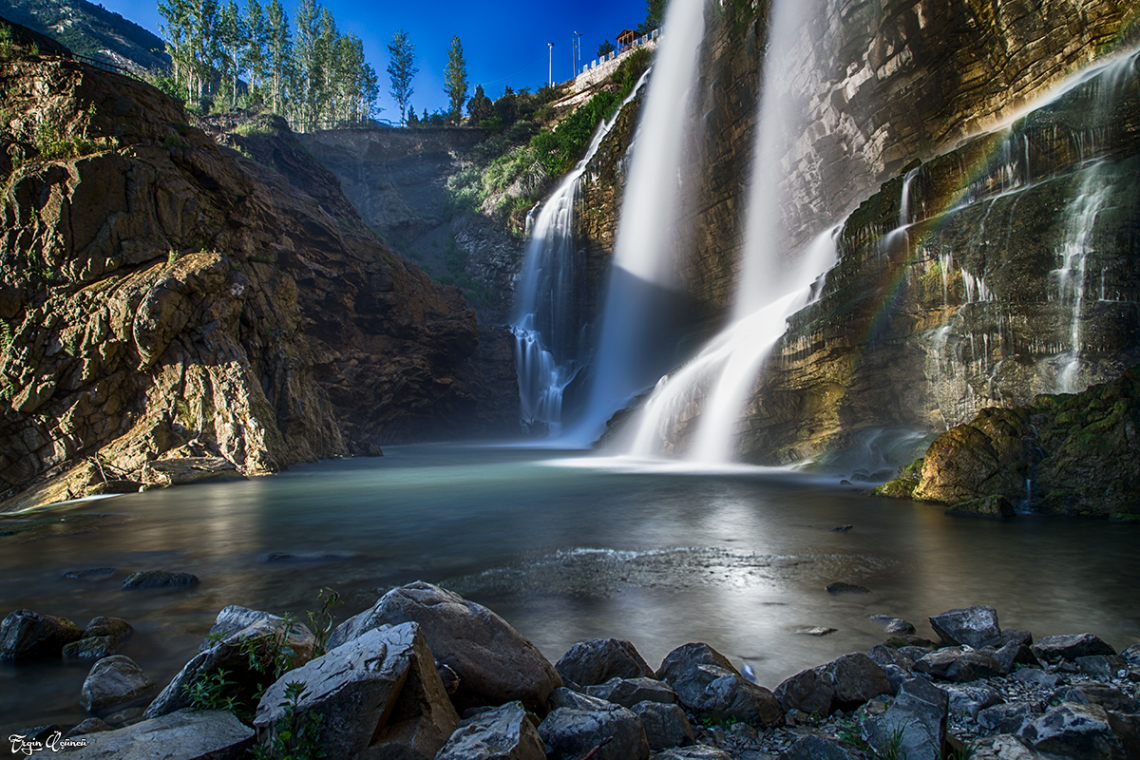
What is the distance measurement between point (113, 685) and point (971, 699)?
4.42 meters

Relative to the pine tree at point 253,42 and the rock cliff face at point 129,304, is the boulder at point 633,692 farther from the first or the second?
the pine tree at point 253,42

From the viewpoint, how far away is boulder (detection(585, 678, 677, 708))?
2.77 meters

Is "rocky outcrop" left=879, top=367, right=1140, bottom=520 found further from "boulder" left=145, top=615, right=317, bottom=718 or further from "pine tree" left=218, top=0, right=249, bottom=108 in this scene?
"pine tree" left=218, top=0, right=249, bottom=108

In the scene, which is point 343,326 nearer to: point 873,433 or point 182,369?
point 182,369

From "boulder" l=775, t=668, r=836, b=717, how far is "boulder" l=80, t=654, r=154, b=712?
341 cm

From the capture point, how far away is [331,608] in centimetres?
484

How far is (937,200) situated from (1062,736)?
1541cm

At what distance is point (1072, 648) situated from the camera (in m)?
3.39

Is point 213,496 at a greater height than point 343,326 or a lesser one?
lesser

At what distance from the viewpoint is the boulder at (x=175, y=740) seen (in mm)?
2014

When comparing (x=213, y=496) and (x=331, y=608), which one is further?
(x=213, y=496)

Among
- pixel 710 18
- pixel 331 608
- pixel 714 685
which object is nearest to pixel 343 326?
pixel 710 18

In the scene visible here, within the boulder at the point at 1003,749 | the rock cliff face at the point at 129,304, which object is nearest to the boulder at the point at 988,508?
the boulder at the point at 1003,749

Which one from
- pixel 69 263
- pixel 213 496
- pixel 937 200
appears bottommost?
pixel 213 496
